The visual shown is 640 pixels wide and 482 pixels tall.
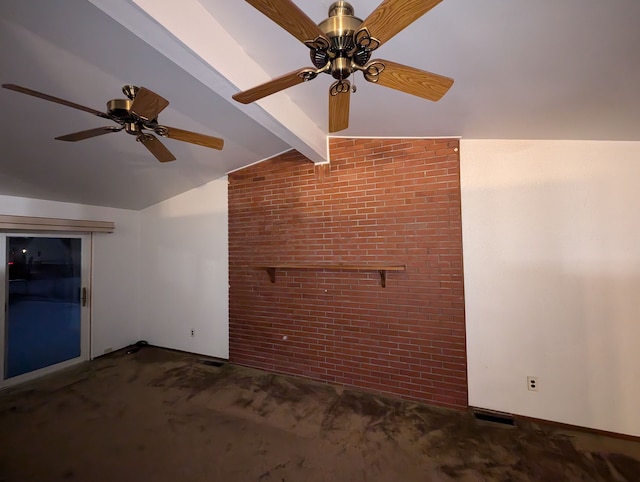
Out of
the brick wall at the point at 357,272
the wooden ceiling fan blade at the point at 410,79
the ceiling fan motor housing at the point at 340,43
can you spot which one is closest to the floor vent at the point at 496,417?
the brick wall at the point at 357,272

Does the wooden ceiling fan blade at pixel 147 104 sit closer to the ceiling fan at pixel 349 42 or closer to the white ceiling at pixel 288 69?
the white ceiling at pixel 288 69

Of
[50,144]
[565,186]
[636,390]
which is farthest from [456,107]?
[50,144]

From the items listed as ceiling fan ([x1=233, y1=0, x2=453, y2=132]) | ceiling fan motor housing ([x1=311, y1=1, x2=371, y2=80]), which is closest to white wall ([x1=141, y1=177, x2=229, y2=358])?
ceiling fan ([x1=233, y1=0, x2=453, y2=132])

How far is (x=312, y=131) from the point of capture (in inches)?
99.7

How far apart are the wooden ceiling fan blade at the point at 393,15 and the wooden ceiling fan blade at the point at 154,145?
149 cm

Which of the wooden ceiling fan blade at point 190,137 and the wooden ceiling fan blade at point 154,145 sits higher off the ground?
the wooden ceiling fan blade at point 190,137

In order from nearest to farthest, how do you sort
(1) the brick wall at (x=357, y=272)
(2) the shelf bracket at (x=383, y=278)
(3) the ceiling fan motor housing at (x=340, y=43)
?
(3) the ceiling fan motor housing at (x=340, y=43) < (1) the brick wall at (x=357, y=272) < (2) the shelf bracket at (x=383, y=278)

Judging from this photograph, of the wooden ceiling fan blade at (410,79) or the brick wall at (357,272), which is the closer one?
the wooden ceiling fan blade at (410,79)

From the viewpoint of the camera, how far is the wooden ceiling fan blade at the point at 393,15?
2.77ft

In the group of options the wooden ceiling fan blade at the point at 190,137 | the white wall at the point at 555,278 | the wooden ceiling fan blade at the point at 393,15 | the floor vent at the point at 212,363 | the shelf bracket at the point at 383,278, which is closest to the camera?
the wooden ceiling fan blade at the point at 393,15

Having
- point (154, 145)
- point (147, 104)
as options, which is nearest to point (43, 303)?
point (154, 145)

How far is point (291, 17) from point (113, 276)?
4.44 metres

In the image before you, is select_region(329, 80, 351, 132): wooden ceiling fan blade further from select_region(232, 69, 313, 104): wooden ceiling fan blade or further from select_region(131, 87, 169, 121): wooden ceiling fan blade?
select_region(131, 87, 169, 121): wooden ceiling fan blade

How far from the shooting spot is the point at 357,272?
2.83 meters
